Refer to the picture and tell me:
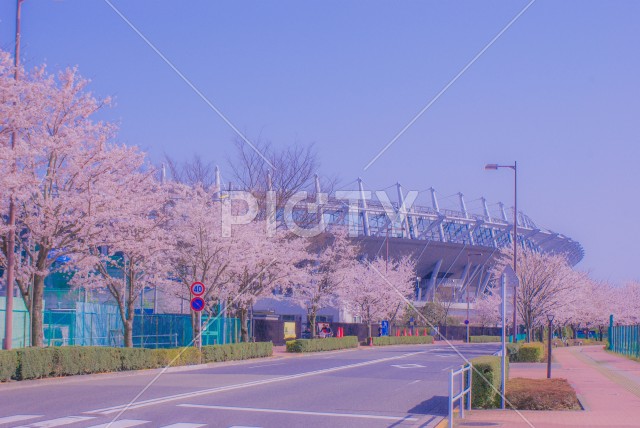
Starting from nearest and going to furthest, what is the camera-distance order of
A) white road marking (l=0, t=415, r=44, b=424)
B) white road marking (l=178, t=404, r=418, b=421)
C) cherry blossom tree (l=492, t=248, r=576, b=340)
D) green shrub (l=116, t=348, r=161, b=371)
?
white road marking (l=0, t=415, r=44, b=424) < white road marking (l=178, t=404, r=418, b=421) < green shrub (l=116, t=348, r=161, b=371) < cherry blossom tree (l=492, t=248, r=576, b=340)

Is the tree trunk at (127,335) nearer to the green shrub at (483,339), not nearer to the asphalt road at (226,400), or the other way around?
the asphalt road at (226,400)

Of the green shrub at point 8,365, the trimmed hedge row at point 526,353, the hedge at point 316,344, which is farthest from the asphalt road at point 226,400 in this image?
the hedge at point 316,344

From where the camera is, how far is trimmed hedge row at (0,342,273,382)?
19969 mm

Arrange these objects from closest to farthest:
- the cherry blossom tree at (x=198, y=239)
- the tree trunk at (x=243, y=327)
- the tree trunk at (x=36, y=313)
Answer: the tree trunk at (x=36, y=313), the cherry blossom tree at (x=198, y=239), the tree trunk at (x=243, y=327)

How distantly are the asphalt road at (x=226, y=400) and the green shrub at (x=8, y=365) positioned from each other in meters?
0.45

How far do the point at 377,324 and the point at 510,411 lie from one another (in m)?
62.2

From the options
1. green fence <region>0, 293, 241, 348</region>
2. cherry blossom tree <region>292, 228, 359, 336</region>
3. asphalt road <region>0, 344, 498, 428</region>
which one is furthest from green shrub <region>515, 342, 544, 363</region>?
cherry blossom tree <region>292, 228, 359, 336</region>

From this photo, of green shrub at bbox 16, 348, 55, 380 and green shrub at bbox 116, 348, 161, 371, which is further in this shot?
green shrub at bbox 116, 348, 161, 371

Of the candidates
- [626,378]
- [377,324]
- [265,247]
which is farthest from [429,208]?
[626,378]

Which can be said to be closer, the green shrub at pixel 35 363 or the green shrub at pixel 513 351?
the green shrub at pixel 35 363

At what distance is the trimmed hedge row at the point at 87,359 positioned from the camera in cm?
1997

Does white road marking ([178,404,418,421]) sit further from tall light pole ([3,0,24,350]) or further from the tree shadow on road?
tall light pole ([3,0,24,350])

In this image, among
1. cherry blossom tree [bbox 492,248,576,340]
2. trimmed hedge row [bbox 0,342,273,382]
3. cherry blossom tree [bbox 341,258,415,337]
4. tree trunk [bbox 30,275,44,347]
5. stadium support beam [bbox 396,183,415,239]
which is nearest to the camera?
trimmed hedge row [bbox 0,342,273,382]

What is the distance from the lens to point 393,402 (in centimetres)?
1730
